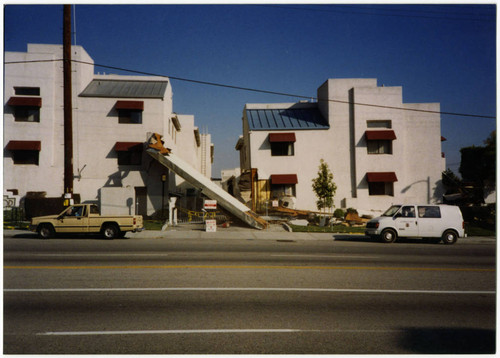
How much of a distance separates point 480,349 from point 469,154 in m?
42.1

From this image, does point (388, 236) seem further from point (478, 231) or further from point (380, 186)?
point (380, 186)

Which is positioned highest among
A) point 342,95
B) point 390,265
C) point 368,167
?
point 342,95

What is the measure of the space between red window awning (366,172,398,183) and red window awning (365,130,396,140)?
290 centimetres

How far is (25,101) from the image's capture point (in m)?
25.4

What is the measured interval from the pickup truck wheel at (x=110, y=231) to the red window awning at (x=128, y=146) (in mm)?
11209

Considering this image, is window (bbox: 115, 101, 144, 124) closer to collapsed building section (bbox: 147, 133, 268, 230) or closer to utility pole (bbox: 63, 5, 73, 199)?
collapsed building section (bbox: 147, 133, 268, 230)

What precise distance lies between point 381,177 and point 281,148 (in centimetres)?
861

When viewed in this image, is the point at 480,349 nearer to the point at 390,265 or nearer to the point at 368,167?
the point at 390,265

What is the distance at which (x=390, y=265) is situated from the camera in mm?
10078

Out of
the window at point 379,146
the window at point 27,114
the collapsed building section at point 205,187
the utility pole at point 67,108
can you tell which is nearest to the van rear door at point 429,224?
the collapsed building section at point 205,187

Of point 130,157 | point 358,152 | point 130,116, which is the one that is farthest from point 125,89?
point 358,152

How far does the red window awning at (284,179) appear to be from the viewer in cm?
2870

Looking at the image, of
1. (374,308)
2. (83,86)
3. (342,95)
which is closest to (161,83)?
(83,86)

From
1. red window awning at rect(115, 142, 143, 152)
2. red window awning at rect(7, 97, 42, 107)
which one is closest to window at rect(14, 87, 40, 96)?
red window awning at rect(7, 97, 42, 107)
